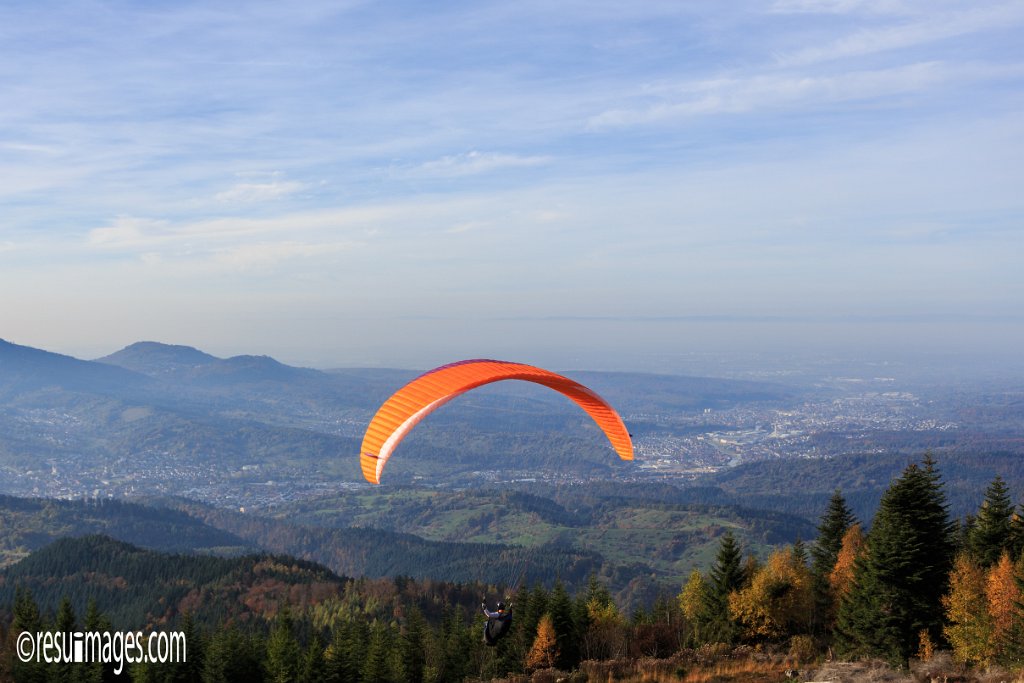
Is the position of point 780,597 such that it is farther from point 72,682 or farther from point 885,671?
point 72,682

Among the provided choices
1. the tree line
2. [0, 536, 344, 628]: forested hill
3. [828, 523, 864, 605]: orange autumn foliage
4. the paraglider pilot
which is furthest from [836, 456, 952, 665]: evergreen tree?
[0, 536, 344, 628]: forested hill

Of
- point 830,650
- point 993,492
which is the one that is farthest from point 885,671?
point 993,492

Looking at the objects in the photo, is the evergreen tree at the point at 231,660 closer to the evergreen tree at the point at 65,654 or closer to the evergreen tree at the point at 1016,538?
the evergreen tree at the point at 65,654

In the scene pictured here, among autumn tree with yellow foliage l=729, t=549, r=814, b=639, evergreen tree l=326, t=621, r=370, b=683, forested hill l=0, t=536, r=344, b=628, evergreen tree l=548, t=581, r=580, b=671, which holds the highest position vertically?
autumn tree with yellow foliage l=729, t=549, r=814, b=639

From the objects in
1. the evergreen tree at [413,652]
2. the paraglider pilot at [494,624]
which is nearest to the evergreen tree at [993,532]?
the paraglider pilot at [494,624]

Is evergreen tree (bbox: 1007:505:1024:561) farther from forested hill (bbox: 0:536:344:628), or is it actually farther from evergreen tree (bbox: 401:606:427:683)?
forested hill (bbox: 0:536:344:628)

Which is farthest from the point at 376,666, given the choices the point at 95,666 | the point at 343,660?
the point at 95,666
